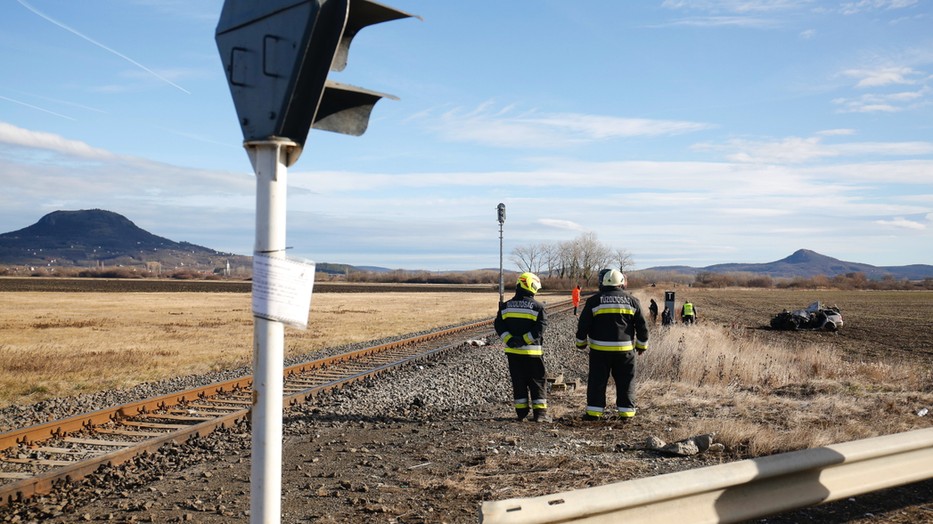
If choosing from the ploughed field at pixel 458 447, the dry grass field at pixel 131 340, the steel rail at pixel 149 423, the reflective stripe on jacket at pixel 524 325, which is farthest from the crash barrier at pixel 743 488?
the dry grass field at pixel 131 340

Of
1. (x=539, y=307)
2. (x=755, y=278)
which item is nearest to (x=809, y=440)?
(x=539, y=307)

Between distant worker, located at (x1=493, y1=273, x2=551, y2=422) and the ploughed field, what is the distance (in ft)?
1.03

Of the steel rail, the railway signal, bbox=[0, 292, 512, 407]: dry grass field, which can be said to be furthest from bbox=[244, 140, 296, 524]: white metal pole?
bbox=[0, 292, 512, 407]: dry grass field

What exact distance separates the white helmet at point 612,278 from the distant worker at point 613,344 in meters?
0.14

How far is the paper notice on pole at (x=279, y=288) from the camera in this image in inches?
111

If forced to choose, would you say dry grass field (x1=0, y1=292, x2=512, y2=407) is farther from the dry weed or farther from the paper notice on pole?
the paper notice on pole

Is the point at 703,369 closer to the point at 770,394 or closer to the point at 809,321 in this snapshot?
the point at 770,394

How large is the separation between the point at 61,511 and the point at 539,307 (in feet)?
18.6

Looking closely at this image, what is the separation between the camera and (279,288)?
111 inches

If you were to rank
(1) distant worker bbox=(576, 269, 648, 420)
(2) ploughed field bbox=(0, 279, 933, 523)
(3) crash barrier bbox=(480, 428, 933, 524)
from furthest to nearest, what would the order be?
(1) distant worker bbox=(576, 269, 648, 420) → (2) ploughed field bbox=(0, 279, 933, 523) → (3) crash barrier bbox=(480, 428, 933, 524)

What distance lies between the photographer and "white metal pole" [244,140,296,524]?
111 inches

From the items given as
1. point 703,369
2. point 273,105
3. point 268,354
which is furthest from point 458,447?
point 703,369

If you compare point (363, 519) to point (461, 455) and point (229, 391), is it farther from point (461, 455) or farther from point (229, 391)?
point (229, 391)

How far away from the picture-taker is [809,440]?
7.57 meters
